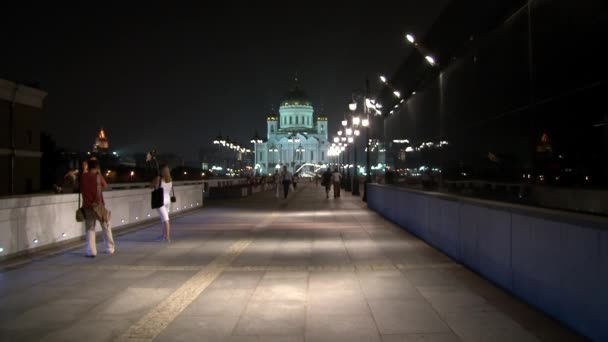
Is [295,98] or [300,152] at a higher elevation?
[295,98]

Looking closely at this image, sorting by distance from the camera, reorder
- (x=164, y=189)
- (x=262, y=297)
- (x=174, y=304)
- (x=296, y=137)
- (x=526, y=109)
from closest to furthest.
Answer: (x=174, y=304) < (x=262, y=297) < (x=526, y=109) < (x=164, y=189) < (x=296, y=137)

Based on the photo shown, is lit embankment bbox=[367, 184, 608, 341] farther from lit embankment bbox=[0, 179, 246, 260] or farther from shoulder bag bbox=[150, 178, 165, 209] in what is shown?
lit embankment bbox=[0, 179, 246, 260]

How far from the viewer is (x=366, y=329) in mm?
6637

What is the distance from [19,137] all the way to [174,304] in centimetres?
4578

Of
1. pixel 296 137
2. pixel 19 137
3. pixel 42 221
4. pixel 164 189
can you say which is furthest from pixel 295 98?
pixel 42 221

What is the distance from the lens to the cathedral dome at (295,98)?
171762 millimetres

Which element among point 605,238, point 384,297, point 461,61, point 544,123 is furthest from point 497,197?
point 605,238

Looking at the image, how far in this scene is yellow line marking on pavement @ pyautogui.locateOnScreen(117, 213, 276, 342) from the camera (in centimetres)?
652

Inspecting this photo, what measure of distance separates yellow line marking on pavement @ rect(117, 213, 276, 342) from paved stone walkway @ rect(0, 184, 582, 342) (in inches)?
0.5

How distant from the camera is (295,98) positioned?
566ft

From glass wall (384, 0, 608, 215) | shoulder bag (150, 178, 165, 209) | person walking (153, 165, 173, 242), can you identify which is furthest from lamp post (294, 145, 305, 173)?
shoulder bag (150, 178, 165, 209)

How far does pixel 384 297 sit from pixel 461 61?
6517mm

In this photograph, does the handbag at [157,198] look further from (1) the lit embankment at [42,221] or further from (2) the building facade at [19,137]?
(2) the building facade at [19,137]

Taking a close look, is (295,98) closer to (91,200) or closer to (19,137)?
(19,137)
